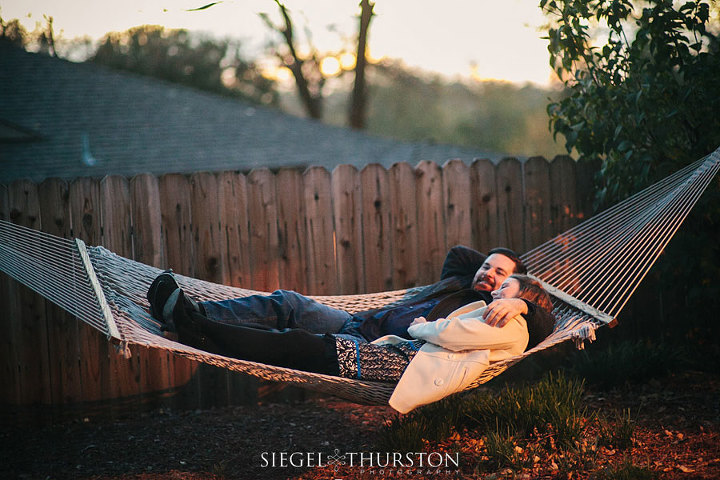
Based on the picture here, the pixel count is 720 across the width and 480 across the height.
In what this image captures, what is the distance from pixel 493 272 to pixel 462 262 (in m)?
0.22

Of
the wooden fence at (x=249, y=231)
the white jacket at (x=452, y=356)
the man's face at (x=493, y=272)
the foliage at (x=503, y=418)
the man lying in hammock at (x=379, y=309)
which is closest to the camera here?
the white jacket at (x=452, y=356)

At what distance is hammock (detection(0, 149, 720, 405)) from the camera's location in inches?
84.5

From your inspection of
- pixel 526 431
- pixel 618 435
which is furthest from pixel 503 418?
pixel 618 435

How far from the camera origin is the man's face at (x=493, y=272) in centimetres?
287

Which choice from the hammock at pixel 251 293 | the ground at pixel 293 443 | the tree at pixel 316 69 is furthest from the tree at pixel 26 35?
the hammock at pixel 251 293

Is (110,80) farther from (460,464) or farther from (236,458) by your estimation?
(460,464)

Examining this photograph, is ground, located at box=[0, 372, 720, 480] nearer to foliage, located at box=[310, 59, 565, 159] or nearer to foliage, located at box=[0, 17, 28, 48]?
foliage, located at box=[0, 17, 28, 48]

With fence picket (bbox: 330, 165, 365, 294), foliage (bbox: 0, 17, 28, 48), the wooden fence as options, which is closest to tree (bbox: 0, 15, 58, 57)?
foliage (bbox: 0, 17, 28, 48)

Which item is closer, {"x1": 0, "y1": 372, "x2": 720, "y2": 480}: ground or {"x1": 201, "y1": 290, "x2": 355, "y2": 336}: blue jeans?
{"x1": 0, "y1": 372, "x2": 720, "y2": 480}: ground

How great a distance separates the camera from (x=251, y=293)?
9.75 ft

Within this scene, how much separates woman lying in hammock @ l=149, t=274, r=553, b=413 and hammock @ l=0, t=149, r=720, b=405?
67 mm

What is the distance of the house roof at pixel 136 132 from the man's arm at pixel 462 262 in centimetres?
519

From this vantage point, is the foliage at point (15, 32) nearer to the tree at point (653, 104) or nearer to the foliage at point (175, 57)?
the foliage at point (175, 57)

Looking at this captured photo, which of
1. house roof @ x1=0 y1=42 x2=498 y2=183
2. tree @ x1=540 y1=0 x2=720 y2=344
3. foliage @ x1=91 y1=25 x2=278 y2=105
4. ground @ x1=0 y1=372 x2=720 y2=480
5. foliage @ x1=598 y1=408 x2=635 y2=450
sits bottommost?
ground @ x1=0 y1=372 x2=720 y2=480
